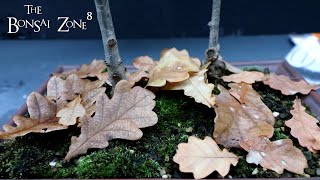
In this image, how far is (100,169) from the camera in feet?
1.84

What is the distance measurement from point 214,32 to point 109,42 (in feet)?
0.75

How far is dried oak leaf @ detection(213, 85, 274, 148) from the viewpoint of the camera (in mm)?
633

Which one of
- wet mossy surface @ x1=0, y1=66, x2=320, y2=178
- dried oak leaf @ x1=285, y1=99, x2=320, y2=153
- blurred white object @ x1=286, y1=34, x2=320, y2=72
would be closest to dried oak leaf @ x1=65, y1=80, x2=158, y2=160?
wet mossy surface @ x1=0, y1=66, x2=320, y2=178

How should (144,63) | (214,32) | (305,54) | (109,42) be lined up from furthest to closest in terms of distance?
1. (305,54)
2. (144,63)
3. (214,32)
4. (109,42)

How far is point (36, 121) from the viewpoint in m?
0.67

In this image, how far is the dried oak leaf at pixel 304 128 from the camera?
2.08ft

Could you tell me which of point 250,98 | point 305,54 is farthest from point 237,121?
point 305,54

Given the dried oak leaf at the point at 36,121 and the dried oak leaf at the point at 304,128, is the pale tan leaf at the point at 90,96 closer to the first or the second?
the dried oak leaf at the point at 36,121

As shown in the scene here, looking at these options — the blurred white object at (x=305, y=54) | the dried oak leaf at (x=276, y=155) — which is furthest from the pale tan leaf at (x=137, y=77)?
the blurred white object at (x=305, y=54)

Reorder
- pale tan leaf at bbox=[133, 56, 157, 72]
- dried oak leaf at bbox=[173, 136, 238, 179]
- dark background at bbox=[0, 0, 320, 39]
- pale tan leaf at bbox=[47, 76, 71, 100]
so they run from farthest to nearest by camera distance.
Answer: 1. dark background at bbox=[0, 0, 320, 39]
2. pale tan leaf at bbox=[133, 56, 157, 72]
3. pale tan leaf at bbox=[47, 76, 71, 100]
4. dried oak leaf at bbox=[173, 136, 238, 179]

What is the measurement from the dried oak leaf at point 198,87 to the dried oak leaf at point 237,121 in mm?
19

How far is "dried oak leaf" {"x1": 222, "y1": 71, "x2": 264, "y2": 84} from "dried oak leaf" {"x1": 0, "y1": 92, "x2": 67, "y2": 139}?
14.0 inches

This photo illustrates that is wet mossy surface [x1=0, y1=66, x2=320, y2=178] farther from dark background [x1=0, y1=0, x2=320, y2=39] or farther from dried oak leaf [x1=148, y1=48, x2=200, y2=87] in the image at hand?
dark background [x1=0, y1=0, x2=320, y2=39]

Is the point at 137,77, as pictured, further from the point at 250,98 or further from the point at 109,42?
the point at 250,98
